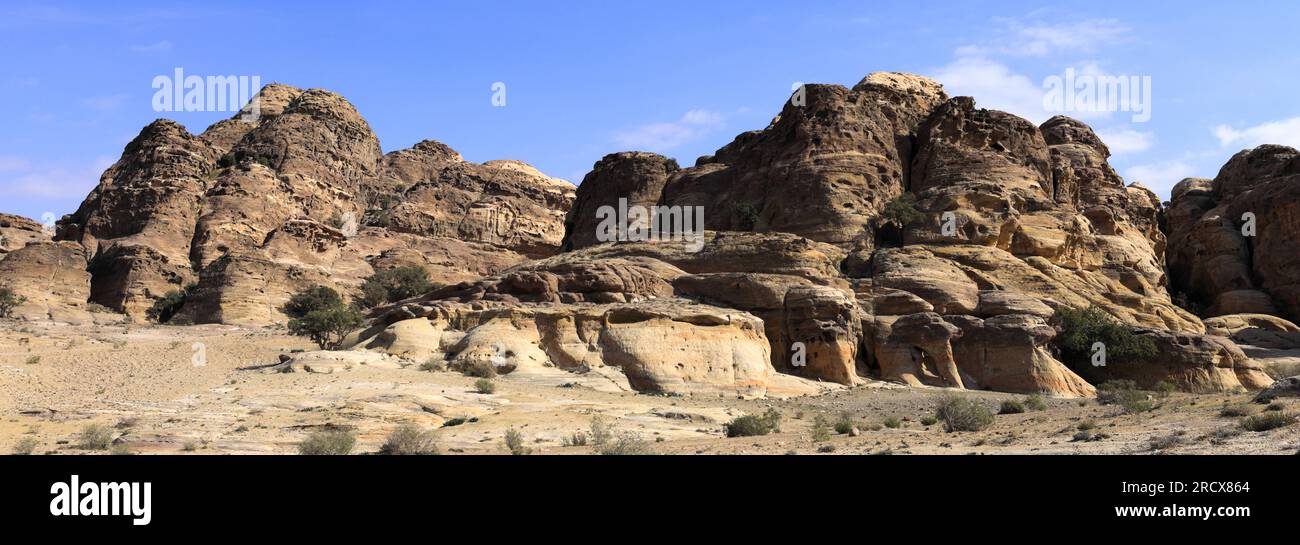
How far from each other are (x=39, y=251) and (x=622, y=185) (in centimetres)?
3085

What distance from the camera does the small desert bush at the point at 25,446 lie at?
56.3 feet

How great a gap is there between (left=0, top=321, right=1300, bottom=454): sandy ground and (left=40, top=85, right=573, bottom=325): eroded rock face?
2184 centimetres

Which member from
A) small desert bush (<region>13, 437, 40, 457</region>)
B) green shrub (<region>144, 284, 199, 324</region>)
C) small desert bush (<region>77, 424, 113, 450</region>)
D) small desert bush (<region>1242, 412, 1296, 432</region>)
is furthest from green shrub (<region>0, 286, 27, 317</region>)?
small desert bush (<region>1242, 412, 1296, 432</region>)

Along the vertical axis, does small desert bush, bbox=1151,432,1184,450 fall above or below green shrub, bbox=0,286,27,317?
below

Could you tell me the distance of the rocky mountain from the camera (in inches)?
1384

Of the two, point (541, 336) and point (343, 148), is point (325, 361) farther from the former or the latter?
point (343, 148)

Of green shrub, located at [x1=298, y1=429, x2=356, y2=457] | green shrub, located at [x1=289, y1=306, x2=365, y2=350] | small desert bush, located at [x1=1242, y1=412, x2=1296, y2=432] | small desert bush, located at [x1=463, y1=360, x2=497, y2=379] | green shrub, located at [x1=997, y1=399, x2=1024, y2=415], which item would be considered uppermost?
green shrub, located at [x1=289, y1=306, x2=365, y2=350]

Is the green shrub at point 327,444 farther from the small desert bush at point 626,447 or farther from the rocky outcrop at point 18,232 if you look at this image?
the rocky outcrop at point 18,232

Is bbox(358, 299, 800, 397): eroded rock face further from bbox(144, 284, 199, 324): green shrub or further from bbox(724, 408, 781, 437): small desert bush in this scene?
bbox(144, 284, 199, 324): green shrub

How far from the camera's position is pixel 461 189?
83438 mm

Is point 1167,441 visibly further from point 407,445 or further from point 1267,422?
point 407,445

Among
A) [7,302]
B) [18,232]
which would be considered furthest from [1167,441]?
[18,232]

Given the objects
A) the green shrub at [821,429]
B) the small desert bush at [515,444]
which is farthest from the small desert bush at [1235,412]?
the small desert bush at [515,444]

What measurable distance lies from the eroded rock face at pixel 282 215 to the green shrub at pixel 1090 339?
37001 mm
